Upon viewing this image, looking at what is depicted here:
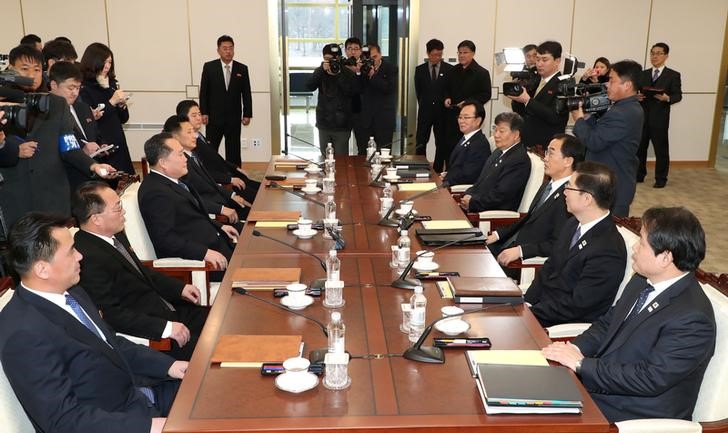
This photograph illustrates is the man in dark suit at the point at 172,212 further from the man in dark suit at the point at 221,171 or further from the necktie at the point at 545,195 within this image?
the necktie at the point at 545,195

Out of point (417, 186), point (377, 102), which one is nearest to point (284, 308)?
point (417, 186)

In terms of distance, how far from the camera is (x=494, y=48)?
8.94 metres

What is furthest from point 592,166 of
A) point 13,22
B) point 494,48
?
point 13,22

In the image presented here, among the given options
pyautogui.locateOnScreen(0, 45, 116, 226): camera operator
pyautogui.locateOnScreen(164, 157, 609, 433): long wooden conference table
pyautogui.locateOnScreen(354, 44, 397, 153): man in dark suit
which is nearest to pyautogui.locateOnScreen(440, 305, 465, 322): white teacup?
pyautogui.locateOnScreen(164, 157, 609, 433): long wooden conference table

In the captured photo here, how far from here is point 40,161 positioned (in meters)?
4.29

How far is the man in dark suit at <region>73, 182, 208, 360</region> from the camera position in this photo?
2.92m

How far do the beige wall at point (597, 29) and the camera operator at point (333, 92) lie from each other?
191 cm

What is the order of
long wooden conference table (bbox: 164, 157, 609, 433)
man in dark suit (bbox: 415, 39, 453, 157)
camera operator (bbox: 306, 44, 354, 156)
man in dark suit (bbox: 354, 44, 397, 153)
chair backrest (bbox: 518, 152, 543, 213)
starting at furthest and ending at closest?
man in dark suit (bbox: 415, 39, 453, 157)
man in dark suit (bbox: 354, 44, 397, 153)
camera operator (bbox: 306, 44, 354, 156)
chair backrest (bbox: 518, 152, 543, 213)
long wooden conference table (bbox: 164, 157, 609, 433)

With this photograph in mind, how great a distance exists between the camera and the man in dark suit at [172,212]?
12.6 ft

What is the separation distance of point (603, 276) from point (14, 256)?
2.35m

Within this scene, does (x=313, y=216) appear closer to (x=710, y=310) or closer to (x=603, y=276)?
(x=603, y=276)

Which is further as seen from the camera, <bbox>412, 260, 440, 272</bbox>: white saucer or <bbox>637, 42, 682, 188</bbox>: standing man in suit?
<bbox>637, 42, 682, 188</bbox>: standing man in suit

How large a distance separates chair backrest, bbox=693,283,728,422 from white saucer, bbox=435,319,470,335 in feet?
2.68

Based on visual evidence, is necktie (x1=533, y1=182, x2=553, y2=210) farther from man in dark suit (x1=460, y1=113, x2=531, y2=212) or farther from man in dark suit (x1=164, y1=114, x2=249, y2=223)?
man in dark suit (x1=164, y1=114, x2=249, y2=223)
